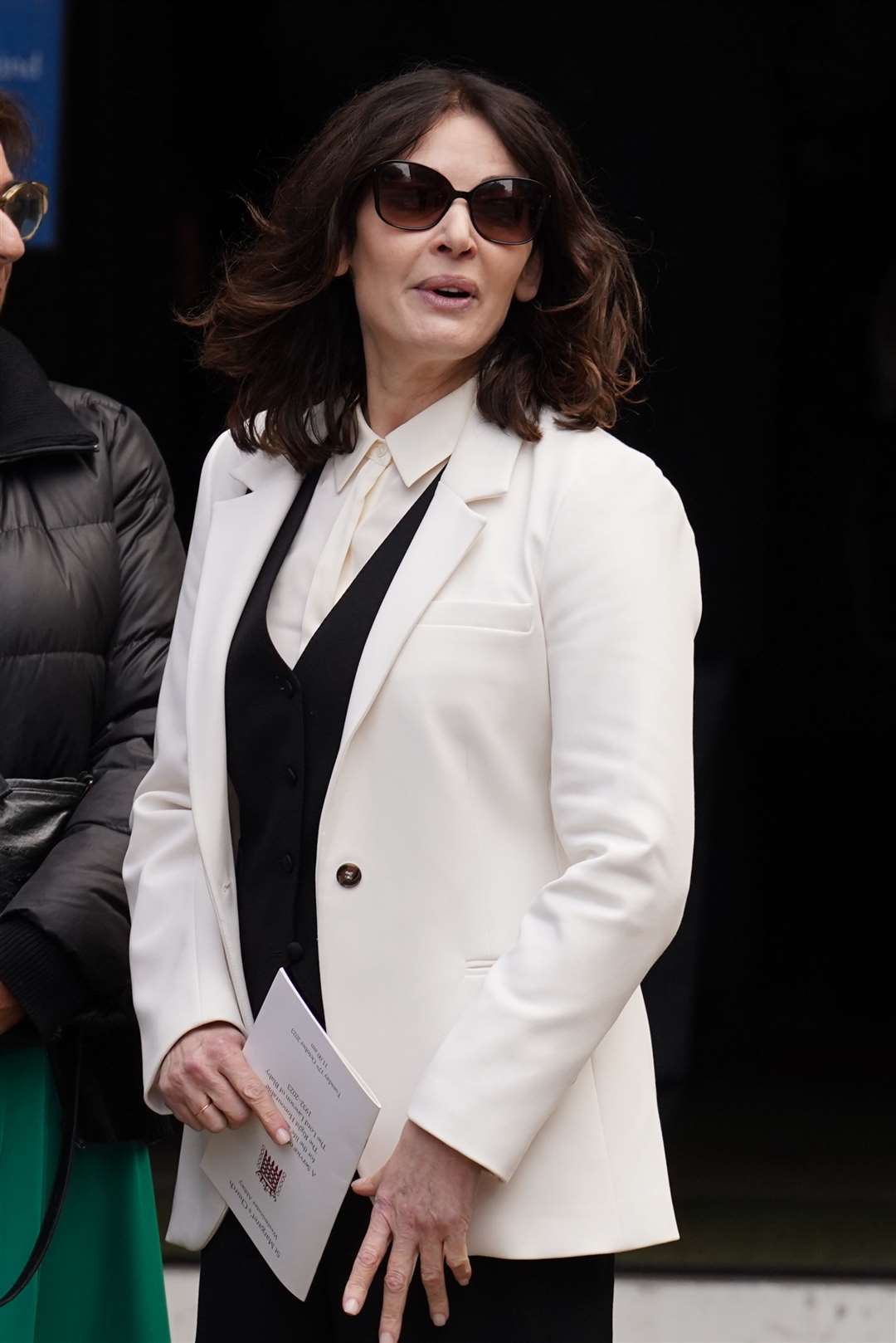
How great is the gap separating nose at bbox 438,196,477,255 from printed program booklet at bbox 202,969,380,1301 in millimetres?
885

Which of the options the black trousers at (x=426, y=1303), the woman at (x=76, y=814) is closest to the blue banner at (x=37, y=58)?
the woman at (x=76, y=814)

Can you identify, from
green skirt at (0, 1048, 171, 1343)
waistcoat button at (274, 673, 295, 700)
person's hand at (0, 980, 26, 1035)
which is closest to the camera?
waistcoat button at (274, 673, 295, 700)

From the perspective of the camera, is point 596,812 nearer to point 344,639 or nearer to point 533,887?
point 533,887

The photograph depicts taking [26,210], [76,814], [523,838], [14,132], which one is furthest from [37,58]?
[523,838]

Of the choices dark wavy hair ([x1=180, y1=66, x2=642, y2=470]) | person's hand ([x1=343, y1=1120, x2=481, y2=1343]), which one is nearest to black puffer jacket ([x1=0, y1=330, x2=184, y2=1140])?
dark wavy hair ([x1=180, y1=66, x2=642, y2=470])

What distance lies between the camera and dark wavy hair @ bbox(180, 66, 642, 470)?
2.23 meters

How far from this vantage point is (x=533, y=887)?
2062mm

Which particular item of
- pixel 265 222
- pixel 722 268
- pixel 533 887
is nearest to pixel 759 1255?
pixel 722 268

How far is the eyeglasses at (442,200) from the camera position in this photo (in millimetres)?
2184

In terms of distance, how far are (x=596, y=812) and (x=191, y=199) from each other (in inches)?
109

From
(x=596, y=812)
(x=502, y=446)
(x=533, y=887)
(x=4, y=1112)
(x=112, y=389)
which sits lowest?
(x=4, y=1112)

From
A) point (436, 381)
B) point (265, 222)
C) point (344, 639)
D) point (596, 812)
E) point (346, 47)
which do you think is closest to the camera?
point (596, 812)

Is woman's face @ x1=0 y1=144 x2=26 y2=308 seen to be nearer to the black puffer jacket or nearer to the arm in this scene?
the black puffer jacket

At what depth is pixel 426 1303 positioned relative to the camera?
2076mm
